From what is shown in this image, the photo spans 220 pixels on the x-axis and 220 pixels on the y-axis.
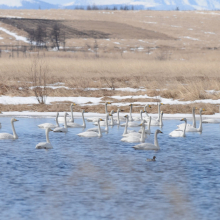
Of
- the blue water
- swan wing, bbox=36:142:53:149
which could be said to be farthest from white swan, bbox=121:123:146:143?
swan wing, bbox=36:142:53:149

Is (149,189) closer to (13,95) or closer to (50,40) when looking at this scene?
(13,95)

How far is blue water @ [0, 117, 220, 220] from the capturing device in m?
6.61

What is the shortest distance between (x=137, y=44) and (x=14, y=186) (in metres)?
72.4

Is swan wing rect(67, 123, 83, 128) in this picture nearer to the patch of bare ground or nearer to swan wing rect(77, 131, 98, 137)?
swan wing rect(77, 131, 98, 137)

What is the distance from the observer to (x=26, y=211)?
6.56 metres

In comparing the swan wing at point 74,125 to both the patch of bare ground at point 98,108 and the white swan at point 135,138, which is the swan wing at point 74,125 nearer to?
the white swan at point 135,138

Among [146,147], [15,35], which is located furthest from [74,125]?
[15,35]

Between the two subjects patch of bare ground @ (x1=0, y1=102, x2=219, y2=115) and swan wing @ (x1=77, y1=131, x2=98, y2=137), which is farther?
patch of bare ground @ (x1=0, y1=102, x2=219, y2=115)

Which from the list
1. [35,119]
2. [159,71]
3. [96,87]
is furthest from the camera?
[159,71]

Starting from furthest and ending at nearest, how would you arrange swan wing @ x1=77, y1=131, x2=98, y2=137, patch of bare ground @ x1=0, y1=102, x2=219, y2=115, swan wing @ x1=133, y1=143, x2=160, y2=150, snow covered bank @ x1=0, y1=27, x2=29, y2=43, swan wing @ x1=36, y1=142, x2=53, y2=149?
snow covered bank @ x1=0, y1=27, x2=29, y2=43
patch of bare ground @ x1=0, y1=102, x2=219, y2=115
swan wing @ x1=77, y1=131, x2=98, y2=137
swan wing @ x1=36, y1=142, x2=53, y2=149
swan wing @ x1=133, y1=143, x2=160, y2=150

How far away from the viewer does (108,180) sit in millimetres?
8336

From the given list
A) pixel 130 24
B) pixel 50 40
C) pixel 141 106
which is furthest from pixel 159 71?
pixel 130 24

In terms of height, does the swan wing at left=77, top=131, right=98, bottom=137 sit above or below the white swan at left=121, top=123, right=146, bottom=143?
below

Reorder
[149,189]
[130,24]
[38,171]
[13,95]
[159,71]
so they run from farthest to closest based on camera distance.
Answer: [130,24] < [159,71] < [13,95] < [38,171] < [149,189]
